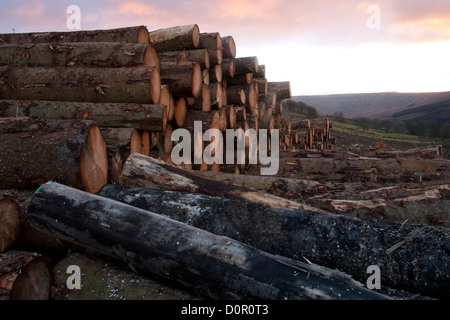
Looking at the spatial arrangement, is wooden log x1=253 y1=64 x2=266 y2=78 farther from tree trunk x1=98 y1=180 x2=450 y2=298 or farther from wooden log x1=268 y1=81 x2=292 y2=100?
tree trunk x1=98 y1=180 x2=450 y2=298

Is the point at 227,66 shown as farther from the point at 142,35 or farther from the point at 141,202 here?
the point at 141,202

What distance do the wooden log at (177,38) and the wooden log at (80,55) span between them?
1.62 m

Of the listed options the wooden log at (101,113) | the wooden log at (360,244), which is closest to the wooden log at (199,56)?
the wooden log at (101,113)

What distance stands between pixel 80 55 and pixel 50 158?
8.32 ft

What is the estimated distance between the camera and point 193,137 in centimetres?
564

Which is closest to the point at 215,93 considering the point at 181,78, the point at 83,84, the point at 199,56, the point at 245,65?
the point at 199,56

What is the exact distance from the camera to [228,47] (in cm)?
794

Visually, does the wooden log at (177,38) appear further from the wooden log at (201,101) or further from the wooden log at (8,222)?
the wooden log at (8,222)

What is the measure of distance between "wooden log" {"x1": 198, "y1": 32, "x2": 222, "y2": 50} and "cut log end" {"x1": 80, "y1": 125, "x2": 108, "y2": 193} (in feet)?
14.4

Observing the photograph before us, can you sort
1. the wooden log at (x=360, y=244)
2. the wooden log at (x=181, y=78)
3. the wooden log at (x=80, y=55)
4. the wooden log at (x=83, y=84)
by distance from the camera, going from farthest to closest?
the wooden log at (x=181, y=78), the wooden log at (x=80, y=55), the wooden log at (x=83, y=84), the wooden log at (x=360, y=244)

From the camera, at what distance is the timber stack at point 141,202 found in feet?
6.24

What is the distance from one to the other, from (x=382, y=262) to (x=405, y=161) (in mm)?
4010

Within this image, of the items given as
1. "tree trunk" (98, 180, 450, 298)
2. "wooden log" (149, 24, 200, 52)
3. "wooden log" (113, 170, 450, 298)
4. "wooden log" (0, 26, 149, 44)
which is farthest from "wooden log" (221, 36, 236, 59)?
"wooden log" (113, 170, 450, 298)
